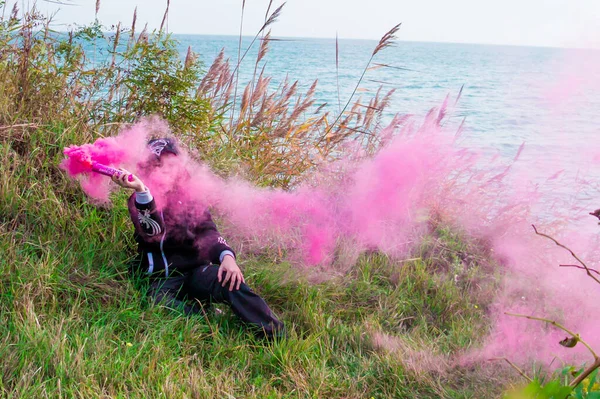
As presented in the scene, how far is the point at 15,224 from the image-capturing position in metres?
3.15

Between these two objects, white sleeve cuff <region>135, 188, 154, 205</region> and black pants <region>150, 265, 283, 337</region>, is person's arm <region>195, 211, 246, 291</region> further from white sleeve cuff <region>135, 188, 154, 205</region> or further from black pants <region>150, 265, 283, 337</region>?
white sleeve cuff <region>135, 188, 154, 205</region>

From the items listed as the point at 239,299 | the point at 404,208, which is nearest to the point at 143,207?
the point at 239,299

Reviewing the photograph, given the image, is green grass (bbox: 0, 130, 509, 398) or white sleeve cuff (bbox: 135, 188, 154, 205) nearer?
green grass (bbox: 0, 130, 509, 398)

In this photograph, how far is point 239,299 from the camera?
9.61 ft

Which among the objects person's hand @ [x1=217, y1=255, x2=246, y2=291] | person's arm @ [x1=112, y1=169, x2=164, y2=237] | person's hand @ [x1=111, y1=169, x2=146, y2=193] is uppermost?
person's hand @ [x1=111, y1=169, x2=146, y2=193]

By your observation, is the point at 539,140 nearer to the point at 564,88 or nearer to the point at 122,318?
the point at 564,88

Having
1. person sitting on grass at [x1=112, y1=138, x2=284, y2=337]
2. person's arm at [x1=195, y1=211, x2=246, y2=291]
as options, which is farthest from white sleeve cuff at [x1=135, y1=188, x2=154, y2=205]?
person's arm at [x1=195, y1=211, x2=246, y2=291]

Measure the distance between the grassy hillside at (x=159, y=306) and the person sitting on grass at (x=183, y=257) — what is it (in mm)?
104

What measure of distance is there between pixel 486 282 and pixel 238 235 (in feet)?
5.10

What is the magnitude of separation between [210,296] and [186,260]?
0.26 metres

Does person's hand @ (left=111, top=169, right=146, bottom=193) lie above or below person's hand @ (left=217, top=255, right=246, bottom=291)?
above

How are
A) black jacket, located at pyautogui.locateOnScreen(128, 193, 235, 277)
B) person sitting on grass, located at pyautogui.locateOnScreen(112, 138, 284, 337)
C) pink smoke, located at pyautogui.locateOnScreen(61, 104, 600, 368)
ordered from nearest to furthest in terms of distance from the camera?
person sitting on grass, located at pyautogui.locateOnScreen(112, 138, 284, 337) < black jacket, located at pyautogui.locateOnScreen(128, 193, 235, 277) < pink smoke, located at pyautogui.locateOnScreen(61, 104, 600, 368)

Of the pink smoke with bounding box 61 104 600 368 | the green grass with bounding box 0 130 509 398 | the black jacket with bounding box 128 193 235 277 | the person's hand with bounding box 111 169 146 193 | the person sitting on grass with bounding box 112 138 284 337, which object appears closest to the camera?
the green grass with bounding box 0 130 509 398

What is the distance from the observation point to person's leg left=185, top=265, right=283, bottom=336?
2.88 m
